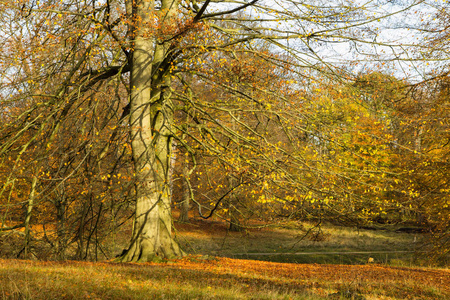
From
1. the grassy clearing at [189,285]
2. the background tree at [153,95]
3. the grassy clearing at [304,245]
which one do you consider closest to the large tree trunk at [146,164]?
the background tree at [153,95]

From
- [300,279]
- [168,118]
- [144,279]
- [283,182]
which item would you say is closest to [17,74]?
[168,118]

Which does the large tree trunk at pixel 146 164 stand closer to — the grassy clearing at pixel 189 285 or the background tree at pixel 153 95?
the background tree at pixel 153 95

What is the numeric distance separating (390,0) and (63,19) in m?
7.45

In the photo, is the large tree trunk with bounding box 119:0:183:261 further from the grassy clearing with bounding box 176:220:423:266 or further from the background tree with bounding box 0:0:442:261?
the grassy clearing with bounding box 176:220:423:266

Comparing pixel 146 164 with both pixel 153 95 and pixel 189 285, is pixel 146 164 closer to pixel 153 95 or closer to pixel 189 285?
pixel 153 95

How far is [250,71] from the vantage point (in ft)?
30.2

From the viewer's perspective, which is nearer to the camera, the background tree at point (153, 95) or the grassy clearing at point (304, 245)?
the background tree at point (153, 95)

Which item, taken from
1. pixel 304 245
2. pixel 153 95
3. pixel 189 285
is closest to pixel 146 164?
pixel 153 95

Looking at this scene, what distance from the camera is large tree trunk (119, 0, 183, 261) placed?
8.94 meters

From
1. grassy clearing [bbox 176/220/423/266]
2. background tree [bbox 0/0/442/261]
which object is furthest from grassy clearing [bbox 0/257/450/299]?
grassy clearing [bbox 176/220/423/266]

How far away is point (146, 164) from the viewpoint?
362 inches

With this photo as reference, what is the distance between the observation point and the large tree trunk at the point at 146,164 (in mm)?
8938

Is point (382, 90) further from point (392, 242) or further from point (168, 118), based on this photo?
point (392, 242)

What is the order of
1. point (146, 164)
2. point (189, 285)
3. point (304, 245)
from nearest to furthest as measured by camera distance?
point (189, 285), point (146, 164), point (304, 245)
